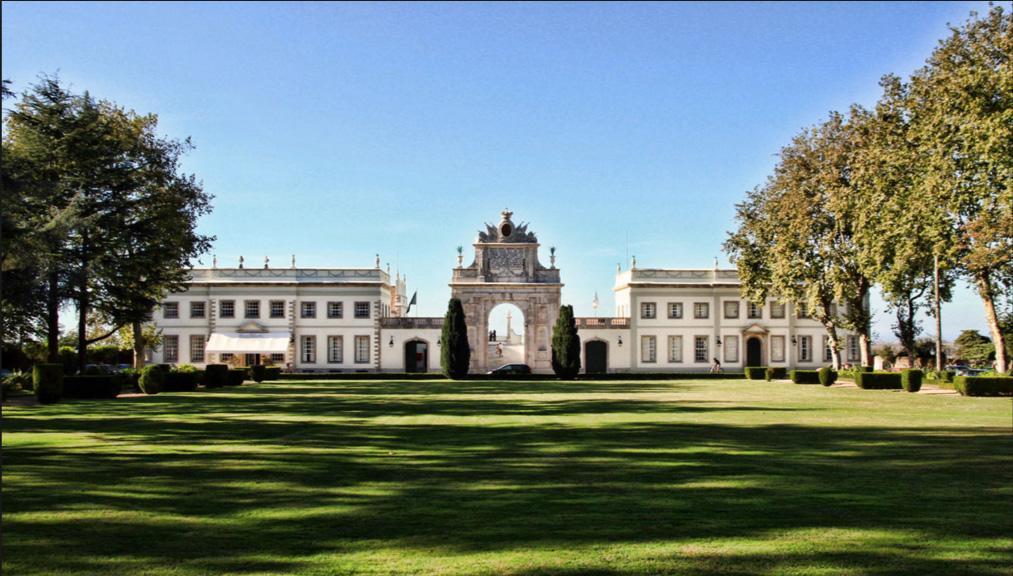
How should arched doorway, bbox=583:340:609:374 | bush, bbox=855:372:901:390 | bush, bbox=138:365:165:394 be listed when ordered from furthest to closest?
1. arched doorway, bbox=583:340:609:374
2. bush, bbox=855:372:901:390
3. bush, bbox=138:365:165:394

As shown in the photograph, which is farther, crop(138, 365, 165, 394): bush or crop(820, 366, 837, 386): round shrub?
crop(820, 366, 837, 386): round shrub

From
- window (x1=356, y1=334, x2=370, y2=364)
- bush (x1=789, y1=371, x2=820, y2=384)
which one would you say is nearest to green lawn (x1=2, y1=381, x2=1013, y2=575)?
bush (x1=789, y1=371, x2=820, y2=384)

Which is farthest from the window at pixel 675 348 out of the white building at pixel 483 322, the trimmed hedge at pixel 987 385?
the trimmed hedge at pixel 987 385

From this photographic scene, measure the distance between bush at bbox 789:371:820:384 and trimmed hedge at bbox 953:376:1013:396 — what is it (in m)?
13.5

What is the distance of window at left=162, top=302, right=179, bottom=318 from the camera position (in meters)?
66.1

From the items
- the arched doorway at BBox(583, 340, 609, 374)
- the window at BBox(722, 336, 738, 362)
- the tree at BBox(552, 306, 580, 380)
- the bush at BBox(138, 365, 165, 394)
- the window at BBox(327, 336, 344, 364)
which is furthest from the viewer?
the window at BBox(722, 336, 738, 362)

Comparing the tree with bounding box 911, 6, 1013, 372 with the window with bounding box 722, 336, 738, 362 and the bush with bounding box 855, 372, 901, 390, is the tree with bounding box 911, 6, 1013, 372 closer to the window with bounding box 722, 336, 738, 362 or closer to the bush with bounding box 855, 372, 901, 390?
the bush with bounding box 855, 372, 901, 390

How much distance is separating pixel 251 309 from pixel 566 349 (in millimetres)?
24560

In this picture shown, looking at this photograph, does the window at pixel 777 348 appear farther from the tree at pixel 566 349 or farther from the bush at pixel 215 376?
the bush at pixel 215 376

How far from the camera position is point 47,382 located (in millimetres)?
27125

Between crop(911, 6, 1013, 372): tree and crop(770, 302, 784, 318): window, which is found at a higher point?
crop(911, 6, 1013, 372): tree

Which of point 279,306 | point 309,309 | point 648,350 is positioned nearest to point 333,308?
point 309,309

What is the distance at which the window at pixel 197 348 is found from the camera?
66000mm

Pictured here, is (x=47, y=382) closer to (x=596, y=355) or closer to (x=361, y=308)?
(x=361, y=308)
